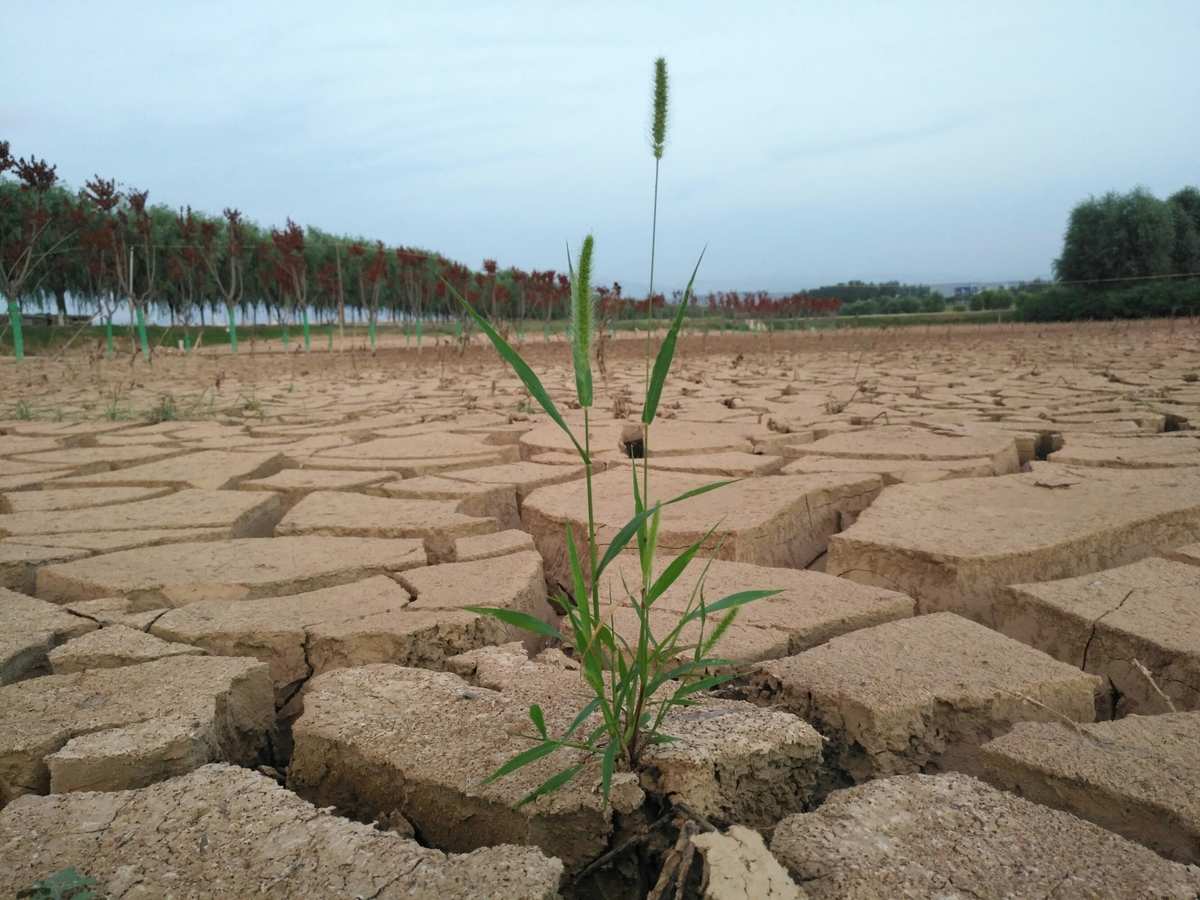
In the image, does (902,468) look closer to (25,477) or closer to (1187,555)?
(1187,555)

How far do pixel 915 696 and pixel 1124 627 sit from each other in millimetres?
475

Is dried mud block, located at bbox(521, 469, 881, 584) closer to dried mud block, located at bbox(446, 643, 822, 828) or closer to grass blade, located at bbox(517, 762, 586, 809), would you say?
dried mud block, located at bbox(446, 643, 822, 828)

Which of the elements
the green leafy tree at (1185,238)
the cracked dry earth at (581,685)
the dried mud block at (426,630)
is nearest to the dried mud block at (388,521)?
the cracked dry earth at (581,685)

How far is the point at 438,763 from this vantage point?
96 centimetres

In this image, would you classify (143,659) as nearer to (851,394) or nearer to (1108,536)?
(1108,536)

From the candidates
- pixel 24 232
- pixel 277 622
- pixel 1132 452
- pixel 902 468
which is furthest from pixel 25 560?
pixel 24 232

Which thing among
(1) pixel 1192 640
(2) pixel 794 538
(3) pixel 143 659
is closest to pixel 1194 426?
(2) pixel 794 538

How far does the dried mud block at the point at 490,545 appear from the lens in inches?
71.2

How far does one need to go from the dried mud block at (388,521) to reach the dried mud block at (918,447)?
1.39 m

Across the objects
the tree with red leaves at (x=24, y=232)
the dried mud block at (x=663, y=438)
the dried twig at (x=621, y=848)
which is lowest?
the dried twig at (x=621, y=848)

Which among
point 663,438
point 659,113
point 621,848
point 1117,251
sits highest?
point 1117,251

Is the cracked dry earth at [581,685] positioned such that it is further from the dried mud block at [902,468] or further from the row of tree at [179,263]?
the row of tree at [179,263]

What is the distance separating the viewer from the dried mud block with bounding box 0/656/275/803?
0.98 m

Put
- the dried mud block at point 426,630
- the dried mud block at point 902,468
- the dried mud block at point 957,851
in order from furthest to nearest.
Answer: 1. the dried mud block at point 902,468
2. the dried mud block at point 426,630
3. the dried mud block at point 957,851
